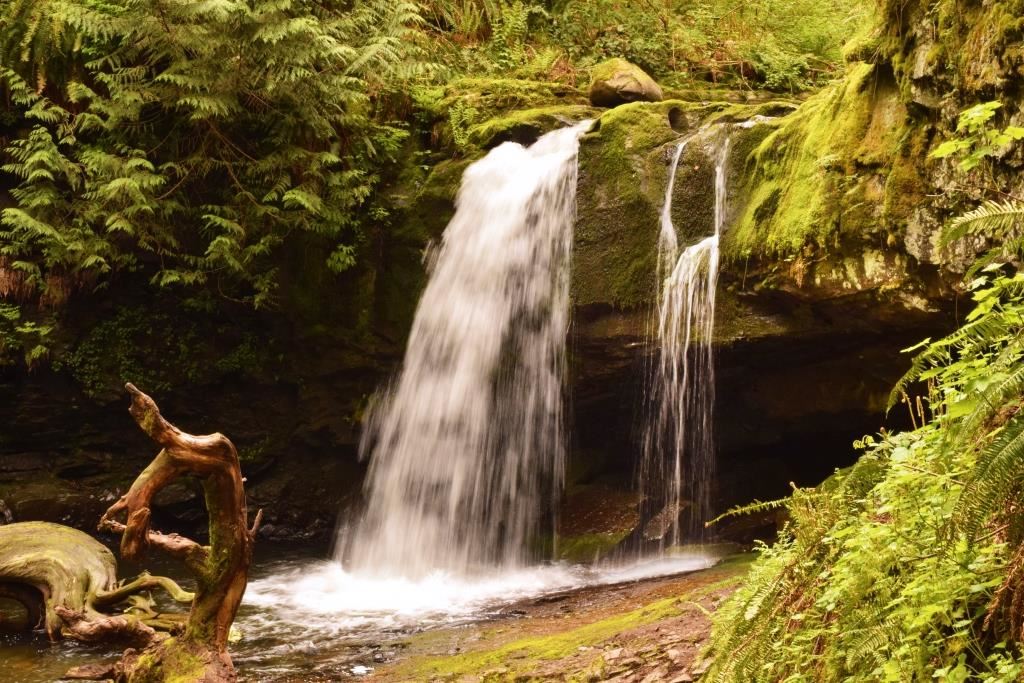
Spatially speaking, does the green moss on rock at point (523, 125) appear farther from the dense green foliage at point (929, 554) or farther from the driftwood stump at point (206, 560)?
the dense green foliage at point (929, 554)

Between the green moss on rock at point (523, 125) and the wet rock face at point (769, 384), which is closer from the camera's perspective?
the wet rock face at point (769, 384)

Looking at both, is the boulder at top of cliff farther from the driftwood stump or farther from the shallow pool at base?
the driftwood stump

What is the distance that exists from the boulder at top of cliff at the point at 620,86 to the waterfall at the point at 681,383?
2257mm

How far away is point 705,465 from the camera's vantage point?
8.34m

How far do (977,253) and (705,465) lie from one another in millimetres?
3747

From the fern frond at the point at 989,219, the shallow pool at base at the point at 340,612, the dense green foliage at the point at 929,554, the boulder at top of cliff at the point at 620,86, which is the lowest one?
the shallow pool at base at the point at 340,612

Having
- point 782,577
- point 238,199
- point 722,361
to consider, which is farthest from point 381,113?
point 782,577

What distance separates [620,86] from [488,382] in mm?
4133

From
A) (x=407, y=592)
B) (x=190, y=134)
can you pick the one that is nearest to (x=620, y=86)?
(x=190, y=134)

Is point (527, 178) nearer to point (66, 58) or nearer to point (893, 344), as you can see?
point (893, 344)

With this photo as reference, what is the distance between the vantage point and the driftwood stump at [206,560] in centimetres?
441

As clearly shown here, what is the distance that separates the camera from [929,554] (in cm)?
261

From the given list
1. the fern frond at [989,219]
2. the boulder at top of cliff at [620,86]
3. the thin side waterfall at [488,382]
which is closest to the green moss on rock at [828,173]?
the thin side waterfall at [488,382]

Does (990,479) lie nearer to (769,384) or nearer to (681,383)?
(681,383)
